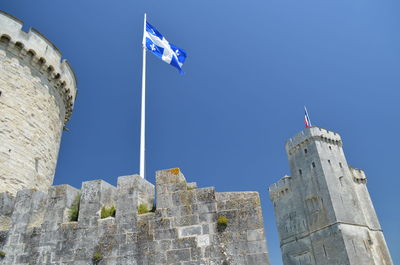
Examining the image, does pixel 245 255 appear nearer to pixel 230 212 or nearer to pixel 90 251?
pixel 230 212

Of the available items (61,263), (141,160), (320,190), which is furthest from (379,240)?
(61,263)

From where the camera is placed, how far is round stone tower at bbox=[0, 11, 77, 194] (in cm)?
898

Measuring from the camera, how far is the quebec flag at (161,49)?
11.5 meters

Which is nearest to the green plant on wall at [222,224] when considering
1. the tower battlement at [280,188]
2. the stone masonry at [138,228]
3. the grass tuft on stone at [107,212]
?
the stone masonry at [138,228]

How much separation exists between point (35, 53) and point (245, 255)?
987 centimetres

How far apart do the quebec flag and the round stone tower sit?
3.53m

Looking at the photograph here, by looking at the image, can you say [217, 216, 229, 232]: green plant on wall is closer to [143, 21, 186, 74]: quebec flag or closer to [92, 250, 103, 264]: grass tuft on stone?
[92, 250, 103, 264]: grass tuft on stone

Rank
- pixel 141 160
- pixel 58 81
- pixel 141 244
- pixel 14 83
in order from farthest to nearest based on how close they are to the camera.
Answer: pixel 58 81
pixel 14 83
pixel 141 160
pixel 141 244

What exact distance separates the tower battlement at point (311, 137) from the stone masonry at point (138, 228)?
35.6 m

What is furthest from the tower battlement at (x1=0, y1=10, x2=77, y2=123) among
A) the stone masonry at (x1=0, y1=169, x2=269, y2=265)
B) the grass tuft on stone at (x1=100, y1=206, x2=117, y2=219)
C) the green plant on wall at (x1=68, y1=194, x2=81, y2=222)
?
the grass tuft on stone at (x1=100, y1=206, x2=117, y2=219)

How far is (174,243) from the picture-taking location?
4.78 m

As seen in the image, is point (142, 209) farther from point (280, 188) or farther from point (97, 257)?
point (280, 188)

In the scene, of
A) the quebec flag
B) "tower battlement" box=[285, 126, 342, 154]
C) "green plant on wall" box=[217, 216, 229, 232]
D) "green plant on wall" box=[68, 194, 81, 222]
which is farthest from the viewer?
"tower battlement" box=[285, 126, 342, 154]

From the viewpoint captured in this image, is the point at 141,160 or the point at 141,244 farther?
the point at 141,160
